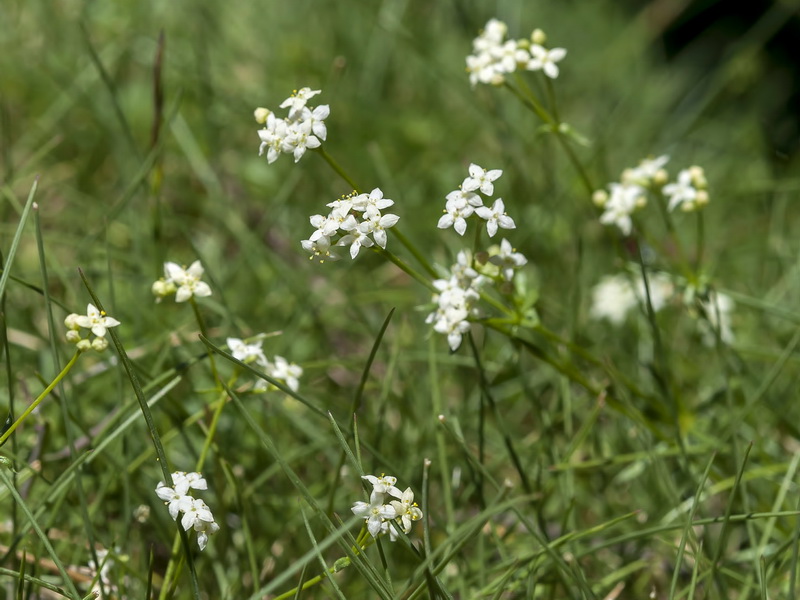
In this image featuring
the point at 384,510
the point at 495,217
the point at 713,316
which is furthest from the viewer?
the point at 713,316

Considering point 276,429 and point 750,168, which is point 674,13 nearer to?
point 750,168

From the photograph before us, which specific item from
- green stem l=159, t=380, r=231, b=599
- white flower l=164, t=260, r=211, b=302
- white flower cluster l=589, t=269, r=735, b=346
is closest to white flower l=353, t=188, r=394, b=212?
white flower l=164, t=260, r=211, b=302

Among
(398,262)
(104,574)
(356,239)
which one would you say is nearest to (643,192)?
(398,262)

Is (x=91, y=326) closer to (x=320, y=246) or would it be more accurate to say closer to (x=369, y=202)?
(x=320, y=246)

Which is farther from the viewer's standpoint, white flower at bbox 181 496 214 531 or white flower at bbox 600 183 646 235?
white flower at bbox 600 183 646 235

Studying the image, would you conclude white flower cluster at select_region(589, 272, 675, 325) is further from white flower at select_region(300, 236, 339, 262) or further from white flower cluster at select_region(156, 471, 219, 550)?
white flower cluster at select_region(156, 471, 219, 550)

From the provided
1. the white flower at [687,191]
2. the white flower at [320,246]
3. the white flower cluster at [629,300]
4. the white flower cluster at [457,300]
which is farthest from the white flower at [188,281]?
the white flower cluster at [629,300]
